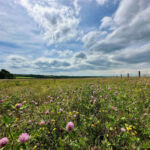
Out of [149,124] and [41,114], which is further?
[41,114]

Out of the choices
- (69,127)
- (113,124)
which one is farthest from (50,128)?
(113,124)

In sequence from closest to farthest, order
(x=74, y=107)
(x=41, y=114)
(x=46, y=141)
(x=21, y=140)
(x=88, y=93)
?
(x=21, y=140), (x=46, y=141), (x=41, y=114), (x=74, y=107), (x=88, y=93)

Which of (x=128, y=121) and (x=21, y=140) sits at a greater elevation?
(x=21, y=140)

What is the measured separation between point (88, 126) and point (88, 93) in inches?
83.9

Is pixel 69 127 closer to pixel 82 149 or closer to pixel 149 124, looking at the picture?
pixel 82 149

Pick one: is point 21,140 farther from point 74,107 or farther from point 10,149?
point 74,107

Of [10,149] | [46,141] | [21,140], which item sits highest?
[21,140]

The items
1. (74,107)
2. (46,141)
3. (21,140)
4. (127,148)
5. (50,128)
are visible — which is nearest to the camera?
(21,140)

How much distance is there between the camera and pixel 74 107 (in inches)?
119

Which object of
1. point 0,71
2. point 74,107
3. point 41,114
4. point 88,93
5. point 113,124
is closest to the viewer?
point 113,124

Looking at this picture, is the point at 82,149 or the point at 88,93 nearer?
the point at 82,149

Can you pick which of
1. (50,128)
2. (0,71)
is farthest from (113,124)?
(0,71)

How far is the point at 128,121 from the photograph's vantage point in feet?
6.79

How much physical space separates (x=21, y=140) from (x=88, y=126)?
4.34 ft
